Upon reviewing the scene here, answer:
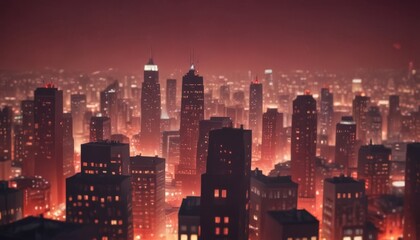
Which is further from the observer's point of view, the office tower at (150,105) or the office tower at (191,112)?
the office tower at (150,105)

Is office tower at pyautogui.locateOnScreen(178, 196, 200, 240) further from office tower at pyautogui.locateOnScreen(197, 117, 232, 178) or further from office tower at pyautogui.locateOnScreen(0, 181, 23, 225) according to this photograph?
office tower at pyautogui.locateOnScreen(197, 117, 232, 178)

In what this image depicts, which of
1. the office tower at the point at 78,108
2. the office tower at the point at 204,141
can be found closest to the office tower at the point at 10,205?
the office tower at the point at 204,141

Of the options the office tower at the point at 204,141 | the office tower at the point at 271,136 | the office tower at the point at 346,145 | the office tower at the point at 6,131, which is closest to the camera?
the office tower at the point at 204,141

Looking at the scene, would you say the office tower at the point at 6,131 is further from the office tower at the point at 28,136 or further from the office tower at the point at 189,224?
the office tower at the point at 189,224

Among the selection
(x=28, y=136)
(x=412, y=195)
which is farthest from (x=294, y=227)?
(x=28, y=136)

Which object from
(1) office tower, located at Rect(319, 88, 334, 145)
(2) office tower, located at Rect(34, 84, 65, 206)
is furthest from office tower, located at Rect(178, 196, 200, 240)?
(1) office tower, located at Rect(319, 88, 334, 145)
